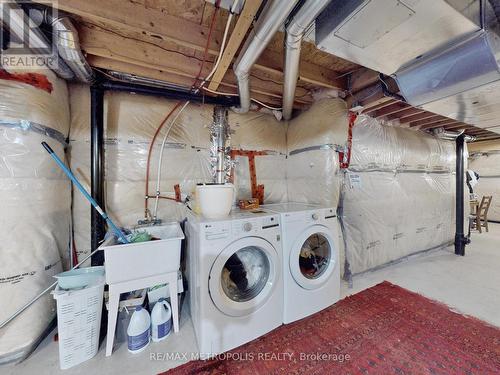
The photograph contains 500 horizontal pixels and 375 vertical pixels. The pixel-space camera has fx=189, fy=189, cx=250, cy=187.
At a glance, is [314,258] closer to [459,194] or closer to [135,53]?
[135,53]

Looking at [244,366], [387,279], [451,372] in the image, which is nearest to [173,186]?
[244,366]

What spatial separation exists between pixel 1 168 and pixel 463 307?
4030 millimetres

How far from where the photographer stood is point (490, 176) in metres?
5.52

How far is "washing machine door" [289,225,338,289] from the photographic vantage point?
1.70 meters

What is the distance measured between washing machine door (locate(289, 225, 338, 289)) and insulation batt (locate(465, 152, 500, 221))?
7.15 metres

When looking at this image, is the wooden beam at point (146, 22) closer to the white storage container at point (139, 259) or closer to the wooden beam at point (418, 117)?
the white storage container at point (139, 259)

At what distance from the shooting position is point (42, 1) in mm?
1074

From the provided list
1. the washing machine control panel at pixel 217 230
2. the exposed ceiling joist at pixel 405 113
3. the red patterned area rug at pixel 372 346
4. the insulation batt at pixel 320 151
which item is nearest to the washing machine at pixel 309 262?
the red patterned area rug at pixel 372 346

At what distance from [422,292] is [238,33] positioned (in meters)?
3.09

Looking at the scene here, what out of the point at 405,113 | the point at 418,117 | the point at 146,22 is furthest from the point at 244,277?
the point at 418,117

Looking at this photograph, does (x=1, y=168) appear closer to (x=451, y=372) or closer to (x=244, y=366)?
(x=244, y=366)

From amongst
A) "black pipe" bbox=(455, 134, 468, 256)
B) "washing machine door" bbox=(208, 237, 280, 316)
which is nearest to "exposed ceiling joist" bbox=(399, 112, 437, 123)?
"black pipe" bbox=(455, 134, 468, 256)

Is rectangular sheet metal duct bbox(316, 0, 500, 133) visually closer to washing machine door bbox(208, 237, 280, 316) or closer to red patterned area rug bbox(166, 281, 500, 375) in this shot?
washing machine door bbox(208, 237, 280, 316)

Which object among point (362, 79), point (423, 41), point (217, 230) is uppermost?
point (362, 79)
